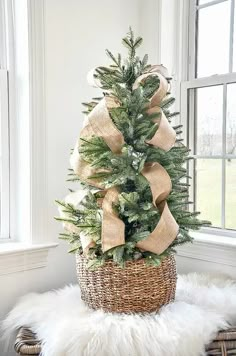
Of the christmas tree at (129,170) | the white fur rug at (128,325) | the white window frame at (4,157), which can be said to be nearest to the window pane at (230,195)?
the white fur rug at (128,325)

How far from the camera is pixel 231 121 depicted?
2.02m

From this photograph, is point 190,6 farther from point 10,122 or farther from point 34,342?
point 34,342

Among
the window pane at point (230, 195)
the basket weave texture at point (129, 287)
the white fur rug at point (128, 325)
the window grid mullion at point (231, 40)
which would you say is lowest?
the white fur rug at point (128, 325)

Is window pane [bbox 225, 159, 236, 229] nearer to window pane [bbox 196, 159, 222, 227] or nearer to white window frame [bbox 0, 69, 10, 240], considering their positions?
window pane [bbox 196, 159, 222, 227]

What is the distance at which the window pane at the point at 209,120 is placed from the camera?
2074mm

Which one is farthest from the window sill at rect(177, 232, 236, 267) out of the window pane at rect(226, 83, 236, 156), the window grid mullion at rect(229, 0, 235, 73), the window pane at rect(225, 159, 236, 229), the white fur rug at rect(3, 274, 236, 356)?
the window grid mullion at rect(229, 0, 235, 73)

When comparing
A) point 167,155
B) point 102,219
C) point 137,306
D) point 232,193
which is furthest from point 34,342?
point 232,193

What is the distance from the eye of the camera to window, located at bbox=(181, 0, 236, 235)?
202 centimetres

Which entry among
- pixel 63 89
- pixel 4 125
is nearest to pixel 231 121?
pixel 63 89

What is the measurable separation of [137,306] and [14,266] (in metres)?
0.62

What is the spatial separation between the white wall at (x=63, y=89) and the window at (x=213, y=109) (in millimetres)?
471

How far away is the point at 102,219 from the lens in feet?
4.49

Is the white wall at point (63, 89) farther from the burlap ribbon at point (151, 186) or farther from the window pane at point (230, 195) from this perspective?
the window pane at point (230, 195)

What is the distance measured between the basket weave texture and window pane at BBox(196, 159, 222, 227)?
702 millimetres
